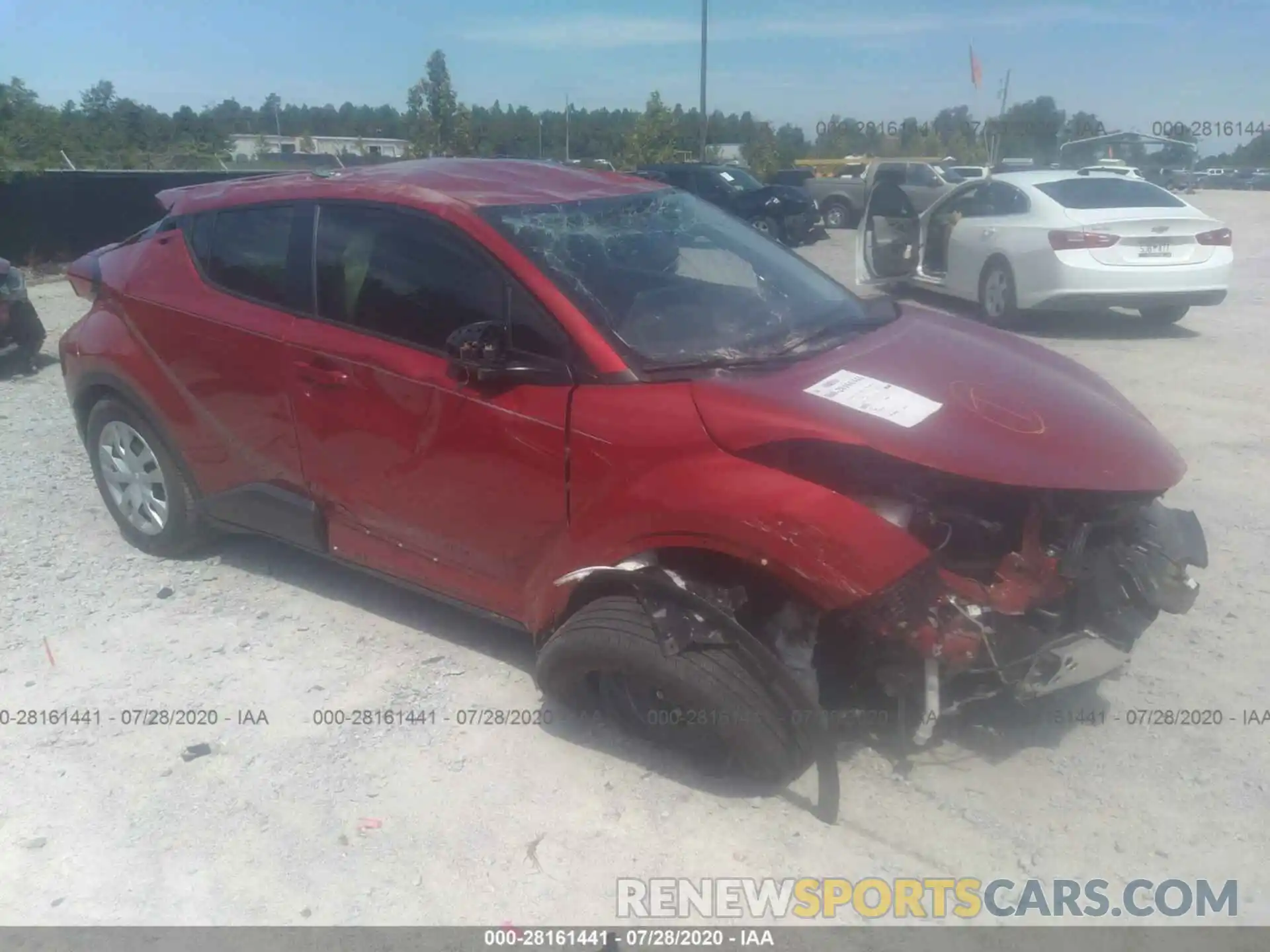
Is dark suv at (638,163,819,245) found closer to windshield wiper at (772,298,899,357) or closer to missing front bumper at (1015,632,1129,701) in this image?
windshield wiper at (772,298,899,357)

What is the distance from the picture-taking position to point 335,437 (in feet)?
12.5

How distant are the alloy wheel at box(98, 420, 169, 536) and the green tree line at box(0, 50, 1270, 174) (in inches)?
457

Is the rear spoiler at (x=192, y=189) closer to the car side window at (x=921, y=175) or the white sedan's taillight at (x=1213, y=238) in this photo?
the white sedan's taillight at (x=1213, y=238)

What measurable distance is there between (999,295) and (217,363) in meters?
7.90

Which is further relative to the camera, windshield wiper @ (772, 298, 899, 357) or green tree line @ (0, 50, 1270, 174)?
green tree line @ (0, 50, 1270, 174)

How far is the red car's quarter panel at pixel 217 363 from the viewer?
4000mm

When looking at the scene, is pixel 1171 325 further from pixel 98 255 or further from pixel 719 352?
pixel 98 255

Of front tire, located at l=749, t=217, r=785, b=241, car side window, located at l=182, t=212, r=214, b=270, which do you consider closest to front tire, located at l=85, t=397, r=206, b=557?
car side window, located at l=182, t=212, r=214, b=270

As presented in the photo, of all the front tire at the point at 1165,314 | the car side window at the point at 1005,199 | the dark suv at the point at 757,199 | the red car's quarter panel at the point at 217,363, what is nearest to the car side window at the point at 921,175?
the dark suv at the point at 757,199

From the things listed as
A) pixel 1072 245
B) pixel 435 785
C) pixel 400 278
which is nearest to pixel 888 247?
pixel 1072 245

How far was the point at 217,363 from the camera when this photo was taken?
4160 millimetres

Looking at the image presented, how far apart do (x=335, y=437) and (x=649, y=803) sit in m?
1.72

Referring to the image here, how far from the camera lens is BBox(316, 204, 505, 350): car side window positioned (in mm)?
3498

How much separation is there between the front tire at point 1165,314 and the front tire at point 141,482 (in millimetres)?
8777
